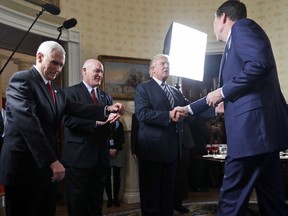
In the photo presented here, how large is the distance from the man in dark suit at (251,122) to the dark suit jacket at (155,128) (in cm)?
89

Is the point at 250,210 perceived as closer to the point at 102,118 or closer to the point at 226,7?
the point at 102,118

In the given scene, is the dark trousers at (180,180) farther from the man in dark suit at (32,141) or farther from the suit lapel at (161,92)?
Answer: the man in dark suit at (32,141)

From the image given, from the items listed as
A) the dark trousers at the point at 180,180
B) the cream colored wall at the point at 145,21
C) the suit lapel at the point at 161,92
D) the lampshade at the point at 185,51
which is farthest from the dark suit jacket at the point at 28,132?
the cream colored wall at the point at 145,21

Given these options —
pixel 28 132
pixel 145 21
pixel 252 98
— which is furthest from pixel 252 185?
pixel 145 21

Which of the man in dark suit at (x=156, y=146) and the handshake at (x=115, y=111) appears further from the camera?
the man in dark suit at (x=156, y=146)

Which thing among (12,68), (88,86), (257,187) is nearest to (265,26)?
(88,86)

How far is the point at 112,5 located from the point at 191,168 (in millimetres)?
2876

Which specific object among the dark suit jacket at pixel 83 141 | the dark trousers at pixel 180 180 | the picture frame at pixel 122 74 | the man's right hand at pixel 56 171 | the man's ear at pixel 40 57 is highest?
the picture frame at pixel 122 74

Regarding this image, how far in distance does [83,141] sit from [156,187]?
2.25 ft

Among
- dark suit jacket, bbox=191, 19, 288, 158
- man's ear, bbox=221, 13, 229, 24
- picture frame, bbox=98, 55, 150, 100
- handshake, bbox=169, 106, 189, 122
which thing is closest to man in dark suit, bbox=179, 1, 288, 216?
dark suit jacket, bbox=191, 19, 288, 158

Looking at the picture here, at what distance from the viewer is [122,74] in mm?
5242

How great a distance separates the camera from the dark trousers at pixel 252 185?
173 centimetres

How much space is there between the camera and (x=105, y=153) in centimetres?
267

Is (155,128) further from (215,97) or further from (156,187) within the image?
(215,97)
